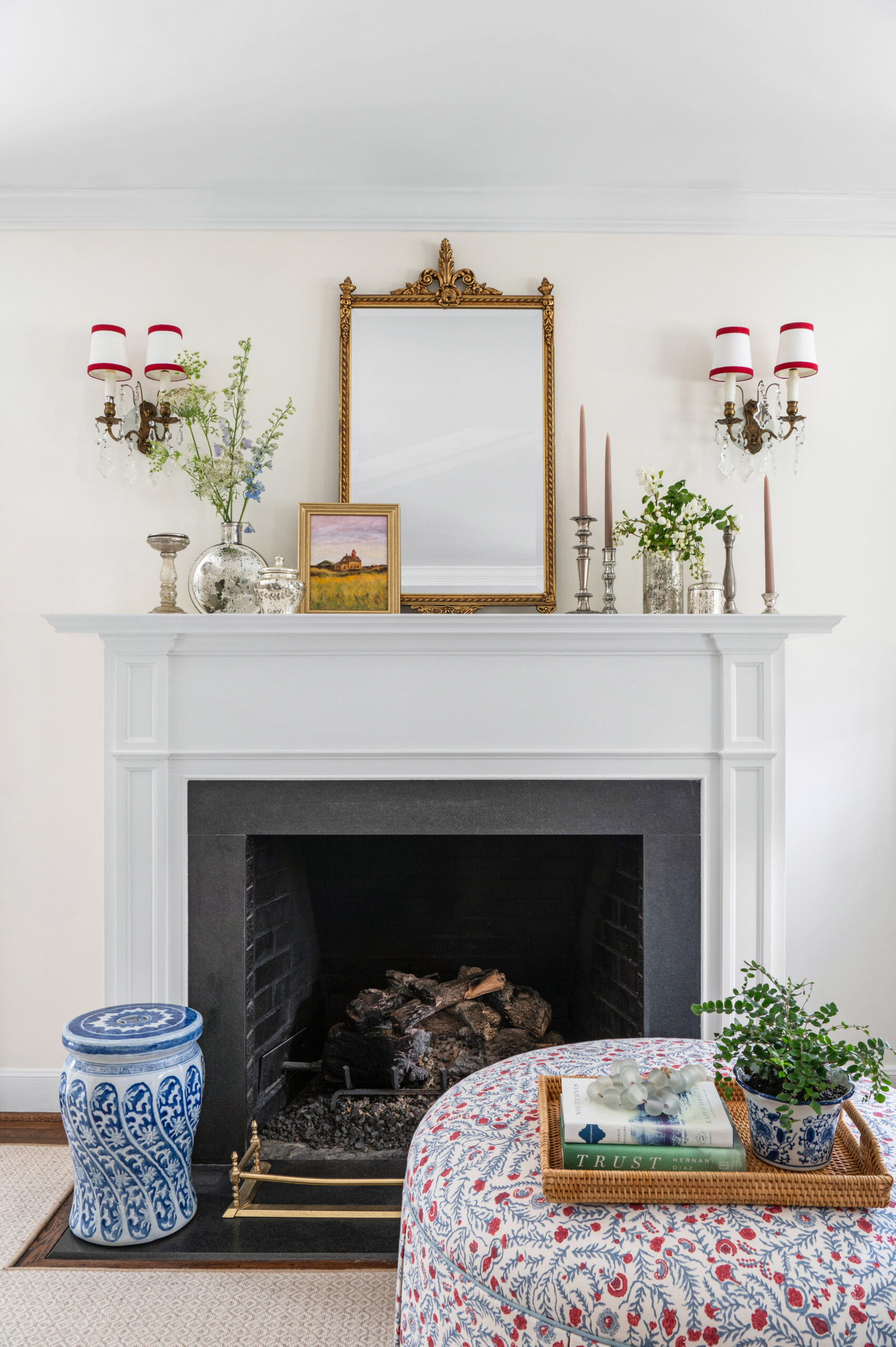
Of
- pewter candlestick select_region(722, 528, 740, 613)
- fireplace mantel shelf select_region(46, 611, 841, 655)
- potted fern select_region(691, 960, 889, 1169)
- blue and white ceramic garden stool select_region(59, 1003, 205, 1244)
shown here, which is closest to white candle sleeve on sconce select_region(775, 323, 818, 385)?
pewter candlestick select_region(722, 528, 740, 613)

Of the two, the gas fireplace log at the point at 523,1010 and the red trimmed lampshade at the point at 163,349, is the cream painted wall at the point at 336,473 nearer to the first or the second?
the red trimmed lampshade at the point at 163,349

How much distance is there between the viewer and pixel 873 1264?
3.14 feet

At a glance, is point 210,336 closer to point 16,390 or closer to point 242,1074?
point 16,390

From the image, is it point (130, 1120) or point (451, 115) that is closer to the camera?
point (130, 1120)

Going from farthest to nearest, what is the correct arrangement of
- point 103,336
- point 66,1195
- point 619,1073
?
1. point 103,336
2. point 66,1195
3. point 619,1073

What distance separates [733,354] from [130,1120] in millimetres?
2392

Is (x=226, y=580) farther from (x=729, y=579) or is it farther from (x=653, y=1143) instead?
(x=653, y=1143)

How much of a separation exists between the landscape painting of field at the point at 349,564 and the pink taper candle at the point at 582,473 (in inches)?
19.9

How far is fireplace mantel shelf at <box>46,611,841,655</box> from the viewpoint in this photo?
2.05 metres

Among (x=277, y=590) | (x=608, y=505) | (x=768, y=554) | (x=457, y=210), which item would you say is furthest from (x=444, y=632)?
(x=457, y=210)

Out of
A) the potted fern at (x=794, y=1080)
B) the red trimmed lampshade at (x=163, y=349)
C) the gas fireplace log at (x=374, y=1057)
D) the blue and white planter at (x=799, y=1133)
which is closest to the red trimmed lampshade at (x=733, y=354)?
the red trimmed lampshade at (x=163, y=349)

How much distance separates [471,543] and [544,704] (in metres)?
0.55

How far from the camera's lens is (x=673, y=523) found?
2.23 meters

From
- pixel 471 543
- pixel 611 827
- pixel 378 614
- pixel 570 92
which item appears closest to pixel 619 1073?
pixel 611 827
